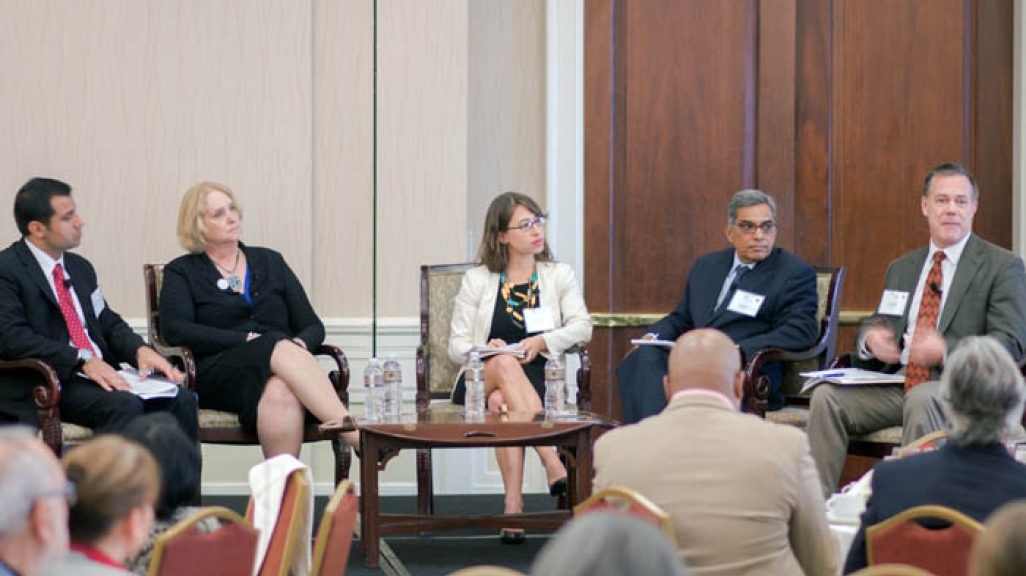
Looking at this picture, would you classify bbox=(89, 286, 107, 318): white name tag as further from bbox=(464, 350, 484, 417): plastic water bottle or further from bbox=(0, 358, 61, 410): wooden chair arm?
bbox=(464, 350, 484, 417): plastic water bottle

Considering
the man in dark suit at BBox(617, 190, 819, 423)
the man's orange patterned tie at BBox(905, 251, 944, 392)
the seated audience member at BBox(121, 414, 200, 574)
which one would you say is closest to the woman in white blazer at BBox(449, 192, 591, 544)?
the man in dark suit at BBox(617, 190, 819, 423)

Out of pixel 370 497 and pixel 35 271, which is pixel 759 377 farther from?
pixel 35 271

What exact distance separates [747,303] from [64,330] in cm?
266

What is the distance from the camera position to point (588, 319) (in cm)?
576

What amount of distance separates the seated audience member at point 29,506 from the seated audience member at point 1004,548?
1129 mm

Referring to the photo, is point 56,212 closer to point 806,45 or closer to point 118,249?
point 118,249

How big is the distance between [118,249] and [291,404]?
4.73 ft

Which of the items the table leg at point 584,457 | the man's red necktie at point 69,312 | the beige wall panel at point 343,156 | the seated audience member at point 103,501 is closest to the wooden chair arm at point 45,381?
the man's red necktie at point 69,312

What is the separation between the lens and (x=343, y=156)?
633cm

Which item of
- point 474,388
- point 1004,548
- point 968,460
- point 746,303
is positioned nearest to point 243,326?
point 474,388

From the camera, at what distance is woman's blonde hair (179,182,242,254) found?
556cm

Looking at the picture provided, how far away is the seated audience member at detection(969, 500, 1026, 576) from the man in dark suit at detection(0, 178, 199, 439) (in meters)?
3.85

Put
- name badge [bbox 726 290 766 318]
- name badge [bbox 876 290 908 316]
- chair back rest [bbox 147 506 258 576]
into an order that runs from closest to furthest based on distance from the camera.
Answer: chair back rest [bbox 147 506 258 576] → name badge [bbox 876 290 908 316] → name badge [bbox 726 290 766 318]

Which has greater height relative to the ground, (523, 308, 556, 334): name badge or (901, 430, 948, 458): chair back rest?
(523, 308, 556, 334): name badge
